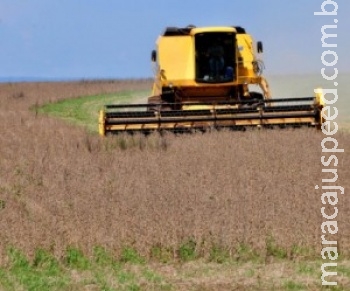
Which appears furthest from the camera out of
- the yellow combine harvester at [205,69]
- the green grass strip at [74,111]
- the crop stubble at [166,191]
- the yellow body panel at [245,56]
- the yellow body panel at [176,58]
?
the green grass strip at [74,111]

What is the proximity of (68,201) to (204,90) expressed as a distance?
31.4 ft

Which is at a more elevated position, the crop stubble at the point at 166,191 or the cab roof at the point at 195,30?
the cab roof at the point at 195,30

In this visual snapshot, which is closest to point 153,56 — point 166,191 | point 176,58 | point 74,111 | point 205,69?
point 176,58

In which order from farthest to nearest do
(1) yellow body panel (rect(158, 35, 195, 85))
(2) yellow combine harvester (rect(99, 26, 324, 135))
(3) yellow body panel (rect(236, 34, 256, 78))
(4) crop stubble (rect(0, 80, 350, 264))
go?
(3) yellow body panel (rect(236, 34, 256, 78)), (1) yellow body panel (rect(158, 35, 195, 85)), (2) yellow combine harvester (rect(99, 26, 324, 135)), (4) crop stubble (rect(0, 80, 350, 264))

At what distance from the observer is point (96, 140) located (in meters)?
15.2

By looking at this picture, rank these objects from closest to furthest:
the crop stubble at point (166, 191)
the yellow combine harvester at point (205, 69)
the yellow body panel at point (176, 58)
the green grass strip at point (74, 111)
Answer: the crop stubble at point (166, 191) → the yellow combine harvester at point (205, 69) → the yellow body panel at point (176, 58) → the green grass strip at point (74, 111)

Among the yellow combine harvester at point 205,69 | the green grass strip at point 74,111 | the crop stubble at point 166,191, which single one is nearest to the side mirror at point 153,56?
the yellow combine harvester at point 205,69

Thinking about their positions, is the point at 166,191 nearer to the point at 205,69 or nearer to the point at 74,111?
the point at 205,69

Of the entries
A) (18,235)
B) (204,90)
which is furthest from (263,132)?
(18,235)

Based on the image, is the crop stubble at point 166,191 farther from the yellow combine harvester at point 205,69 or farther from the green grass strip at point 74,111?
the green grass strip at point 74,111

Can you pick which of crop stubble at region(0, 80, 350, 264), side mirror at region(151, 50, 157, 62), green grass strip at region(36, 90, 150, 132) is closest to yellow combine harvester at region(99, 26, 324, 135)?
side mirror at region(151, 50, 157, 62)

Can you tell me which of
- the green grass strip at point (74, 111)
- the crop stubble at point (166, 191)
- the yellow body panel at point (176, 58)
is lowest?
the crop stubble at point (166, 191)

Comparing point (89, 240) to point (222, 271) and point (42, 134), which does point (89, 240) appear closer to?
point (222, 271)

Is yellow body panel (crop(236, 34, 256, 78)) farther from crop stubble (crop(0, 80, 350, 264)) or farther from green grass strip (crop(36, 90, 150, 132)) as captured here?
green grass strip (crop(36, 90, 150, 132))
